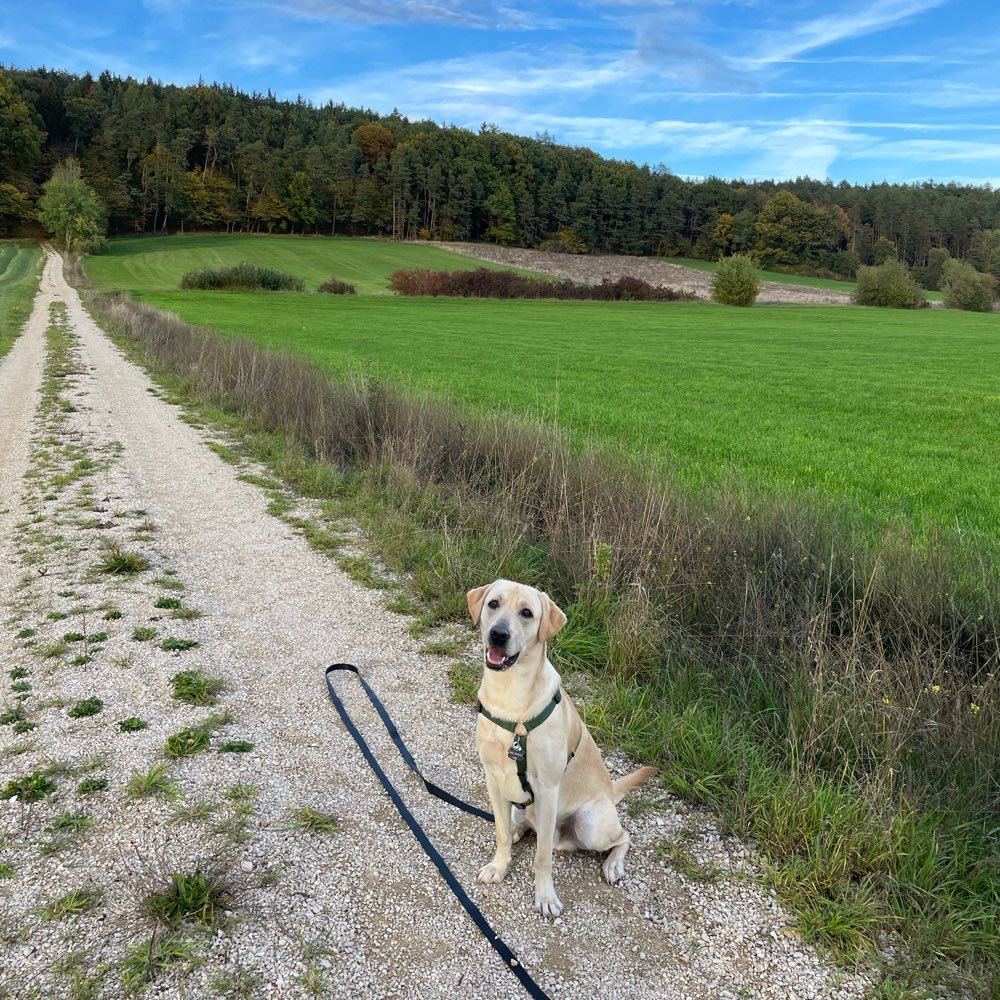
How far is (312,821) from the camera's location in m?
3.76

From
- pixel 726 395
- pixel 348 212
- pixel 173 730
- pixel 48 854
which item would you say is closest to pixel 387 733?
pixel 173 730

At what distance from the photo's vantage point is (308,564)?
786cm

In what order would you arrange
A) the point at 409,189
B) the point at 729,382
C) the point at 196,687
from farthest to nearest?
the point at 409,189 → the point at 729,382 → the point at 196,687

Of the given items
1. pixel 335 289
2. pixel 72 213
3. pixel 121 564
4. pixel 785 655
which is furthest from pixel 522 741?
pixel 72 213

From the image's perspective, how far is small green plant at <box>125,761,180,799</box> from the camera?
3928 mm

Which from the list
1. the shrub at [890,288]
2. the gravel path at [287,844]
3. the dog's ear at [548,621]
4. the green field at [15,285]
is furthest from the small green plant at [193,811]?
the shrub at [890,288]

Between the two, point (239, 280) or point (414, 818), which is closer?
point (414, 818)

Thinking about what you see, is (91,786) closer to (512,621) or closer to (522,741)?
(522,741)

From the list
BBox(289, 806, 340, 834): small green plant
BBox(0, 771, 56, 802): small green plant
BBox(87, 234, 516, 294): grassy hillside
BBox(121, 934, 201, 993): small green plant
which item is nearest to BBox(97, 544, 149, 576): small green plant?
BBox(0, 771, 56, 802): small green plant

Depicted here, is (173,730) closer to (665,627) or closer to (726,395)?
(665,627)

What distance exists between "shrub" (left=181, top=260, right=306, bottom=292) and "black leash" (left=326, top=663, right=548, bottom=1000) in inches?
2819

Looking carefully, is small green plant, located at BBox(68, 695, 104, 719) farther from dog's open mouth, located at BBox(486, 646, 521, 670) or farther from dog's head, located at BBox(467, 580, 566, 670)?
dog's open mouth, located at BBox(486, 646, 521, 670)

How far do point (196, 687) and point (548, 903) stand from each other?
303cm

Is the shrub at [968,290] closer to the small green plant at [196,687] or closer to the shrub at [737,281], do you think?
the shrub at [737,281]
